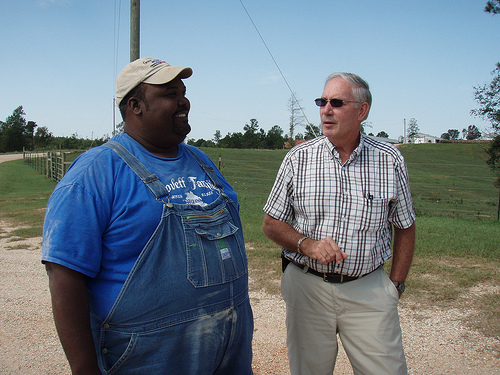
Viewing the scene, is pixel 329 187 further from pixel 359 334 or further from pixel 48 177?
pixel 48 177

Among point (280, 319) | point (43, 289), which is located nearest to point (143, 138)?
point (280, 319)

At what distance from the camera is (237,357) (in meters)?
2.08

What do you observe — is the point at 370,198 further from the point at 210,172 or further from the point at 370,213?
the point at 210,172

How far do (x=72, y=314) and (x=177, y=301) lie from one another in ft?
1.32

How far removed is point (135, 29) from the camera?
7.65 m

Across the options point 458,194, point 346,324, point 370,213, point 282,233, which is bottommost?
point 458,194

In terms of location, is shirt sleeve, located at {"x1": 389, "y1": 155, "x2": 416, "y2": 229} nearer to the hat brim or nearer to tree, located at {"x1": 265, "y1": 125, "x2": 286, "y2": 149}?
the hat brim

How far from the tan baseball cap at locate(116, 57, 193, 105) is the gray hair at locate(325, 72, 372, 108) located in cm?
106

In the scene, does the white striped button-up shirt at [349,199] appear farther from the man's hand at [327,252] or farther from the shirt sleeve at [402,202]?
the man's hand at [327,252]

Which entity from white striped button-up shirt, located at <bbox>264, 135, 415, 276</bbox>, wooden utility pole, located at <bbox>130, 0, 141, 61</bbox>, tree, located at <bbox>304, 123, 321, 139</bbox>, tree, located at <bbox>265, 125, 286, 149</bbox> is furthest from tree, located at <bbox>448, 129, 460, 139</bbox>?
white striped button-up shirt, located at <bbox>264, 135, 415, 276</bbox>

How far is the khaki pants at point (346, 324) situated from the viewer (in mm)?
2498

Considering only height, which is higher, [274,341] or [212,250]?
[212,250]

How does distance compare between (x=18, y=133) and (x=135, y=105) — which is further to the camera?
(x=18, y=133)

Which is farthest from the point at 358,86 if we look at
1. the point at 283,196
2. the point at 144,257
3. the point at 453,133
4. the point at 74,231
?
the point at 453,133
